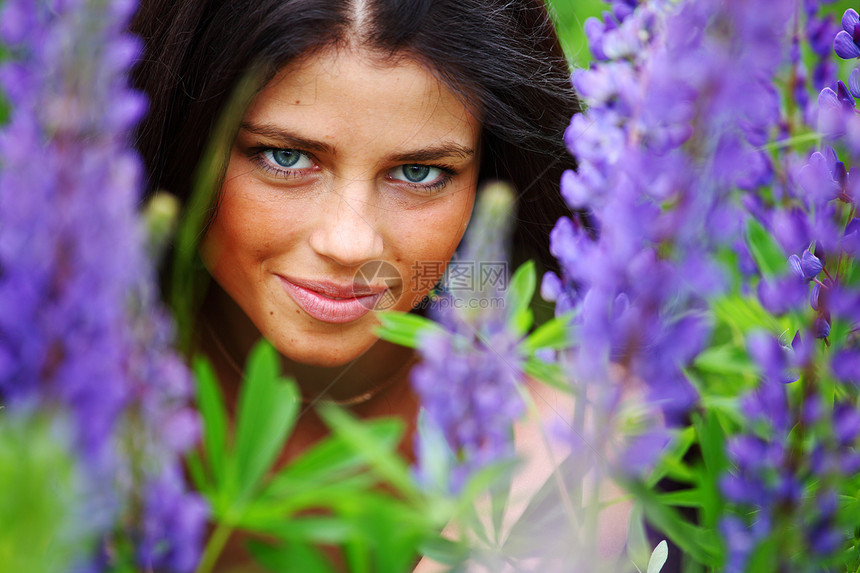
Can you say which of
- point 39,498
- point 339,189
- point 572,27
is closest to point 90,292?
point 39,498

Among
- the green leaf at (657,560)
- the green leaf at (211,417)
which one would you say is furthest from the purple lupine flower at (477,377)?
the green leaf at (657,560)

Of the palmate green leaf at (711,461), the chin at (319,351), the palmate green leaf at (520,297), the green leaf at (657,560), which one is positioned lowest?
the chin at (319,351)

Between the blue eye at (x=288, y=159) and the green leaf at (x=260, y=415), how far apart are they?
57 cm

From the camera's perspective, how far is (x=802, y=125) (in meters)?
0.83

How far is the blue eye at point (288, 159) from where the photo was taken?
108 cm

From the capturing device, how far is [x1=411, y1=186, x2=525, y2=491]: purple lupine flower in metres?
0.48

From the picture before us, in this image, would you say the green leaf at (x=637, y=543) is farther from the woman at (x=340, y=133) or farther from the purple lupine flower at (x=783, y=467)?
the woman at (x=340, y=133)

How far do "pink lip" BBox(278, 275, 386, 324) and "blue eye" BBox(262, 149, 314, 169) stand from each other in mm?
153

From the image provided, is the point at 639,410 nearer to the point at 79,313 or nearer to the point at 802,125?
the point at 79,313

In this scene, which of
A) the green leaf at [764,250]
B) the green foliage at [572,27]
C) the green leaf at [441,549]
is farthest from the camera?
the green foliage at [572,27]

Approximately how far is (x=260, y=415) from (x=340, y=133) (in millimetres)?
563

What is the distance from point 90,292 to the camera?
1.17 ft

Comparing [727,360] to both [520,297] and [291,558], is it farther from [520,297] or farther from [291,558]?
[291,558]

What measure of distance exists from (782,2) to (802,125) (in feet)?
1.71
